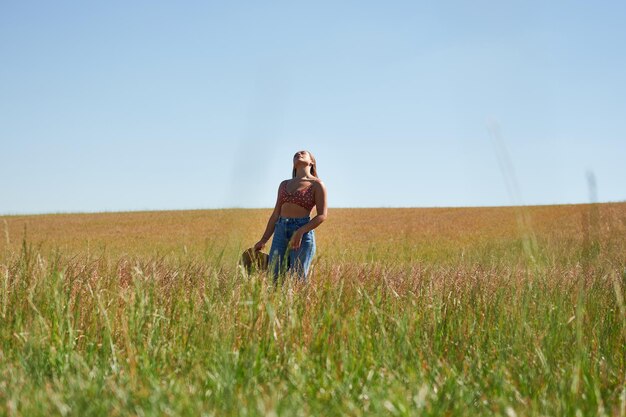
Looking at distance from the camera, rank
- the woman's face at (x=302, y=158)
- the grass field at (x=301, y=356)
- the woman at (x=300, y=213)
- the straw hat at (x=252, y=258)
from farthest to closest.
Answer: the woman's face at (x=302, y=158) → the woman at (x=300, y=213) → the straw hat at (x=252, y=258) → the grass field at (x=301, y=356)

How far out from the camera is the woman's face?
20.3 feet

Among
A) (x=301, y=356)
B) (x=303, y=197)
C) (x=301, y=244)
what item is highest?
(x=303, y=197)

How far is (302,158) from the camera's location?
6.19 metres

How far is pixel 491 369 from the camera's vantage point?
3377mm

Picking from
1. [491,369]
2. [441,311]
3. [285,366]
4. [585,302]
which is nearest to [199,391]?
[285,366]

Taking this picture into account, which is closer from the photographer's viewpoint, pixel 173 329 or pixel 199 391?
pixel 199 391

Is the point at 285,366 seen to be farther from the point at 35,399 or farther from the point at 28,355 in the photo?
the point at 28,355

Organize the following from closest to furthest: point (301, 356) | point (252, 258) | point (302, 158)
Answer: point (301, 356)
point (252, 258)
point (302, 158)

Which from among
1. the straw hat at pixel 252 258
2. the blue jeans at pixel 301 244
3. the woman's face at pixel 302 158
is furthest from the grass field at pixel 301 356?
the woman's face at pixel 302 158

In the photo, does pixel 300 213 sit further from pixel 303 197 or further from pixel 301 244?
pixel 301 244

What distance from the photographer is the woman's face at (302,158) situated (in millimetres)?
6191

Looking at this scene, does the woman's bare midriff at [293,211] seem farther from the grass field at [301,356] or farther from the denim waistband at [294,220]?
the grass field at [301,356]

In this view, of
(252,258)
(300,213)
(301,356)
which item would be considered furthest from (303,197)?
(301,356)

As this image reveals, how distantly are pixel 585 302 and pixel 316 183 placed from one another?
8.09 ft
